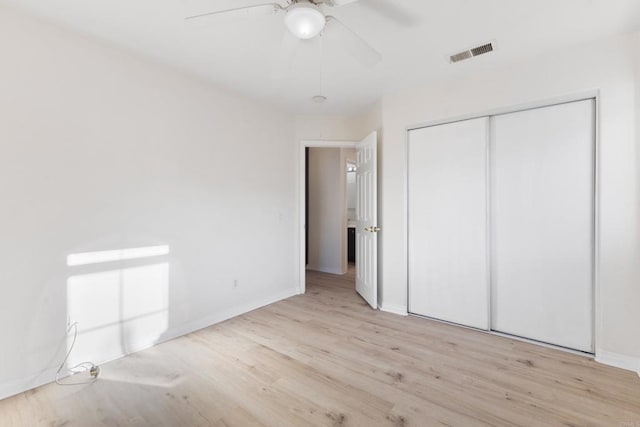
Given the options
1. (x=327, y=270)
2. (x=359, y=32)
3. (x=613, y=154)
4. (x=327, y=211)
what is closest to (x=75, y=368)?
(x=359, y=32)

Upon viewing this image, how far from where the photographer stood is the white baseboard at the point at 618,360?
7.02 feet

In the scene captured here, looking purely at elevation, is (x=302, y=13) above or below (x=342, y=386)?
above

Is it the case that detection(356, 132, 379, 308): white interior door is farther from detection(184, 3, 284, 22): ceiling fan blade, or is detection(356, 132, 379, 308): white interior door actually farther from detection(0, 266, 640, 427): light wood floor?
detection(184, 3, 284, 22): ceiling fan blade

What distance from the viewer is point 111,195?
2.34 m

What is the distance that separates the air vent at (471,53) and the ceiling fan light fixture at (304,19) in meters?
1.50

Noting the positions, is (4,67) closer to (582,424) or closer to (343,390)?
(343,390)

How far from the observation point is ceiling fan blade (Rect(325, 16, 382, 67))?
1.63 metres

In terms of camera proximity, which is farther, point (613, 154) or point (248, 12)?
point (613, 154)

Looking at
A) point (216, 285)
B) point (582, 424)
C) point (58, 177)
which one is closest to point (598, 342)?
point (582, 424)

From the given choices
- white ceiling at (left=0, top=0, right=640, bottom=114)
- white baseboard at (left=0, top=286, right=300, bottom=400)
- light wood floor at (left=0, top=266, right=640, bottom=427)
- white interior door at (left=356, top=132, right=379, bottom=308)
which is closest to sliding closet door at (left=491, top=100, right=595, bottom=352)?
light wood floor at (left=0, top=266, right=640, bottom=427)

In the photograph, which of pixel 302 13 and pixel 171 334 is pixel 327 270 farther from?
pixel 302 13

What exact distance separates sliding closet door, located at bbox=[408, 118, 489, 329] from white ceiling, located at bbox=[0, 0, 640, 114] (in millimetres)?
669

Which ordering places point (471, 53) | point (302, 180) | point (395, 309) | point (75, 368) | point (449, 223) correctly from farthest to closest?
point (302, 180), point (395, 309), point (449, 223), point (471, 53), point (75, 368)

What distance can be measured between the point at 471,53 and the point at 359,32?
3.32 ft
